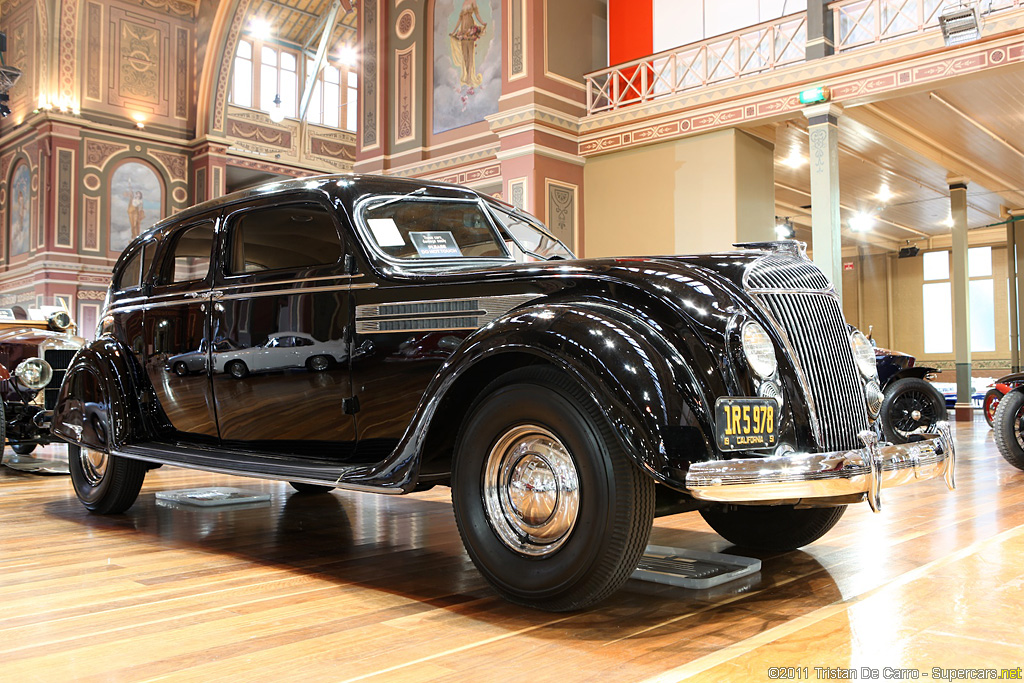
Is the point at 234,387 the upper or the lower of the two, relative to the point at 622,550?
upper

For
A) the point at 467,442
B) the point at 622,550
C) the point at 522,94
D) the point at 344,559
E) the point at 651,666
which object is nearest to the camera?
the point at 651,666

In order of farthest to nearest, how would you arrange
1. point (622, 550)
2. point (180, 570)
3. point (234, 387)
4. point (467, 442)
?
point (234, 387)
point (180, 570)
point (467, 442)
point (622, 550)

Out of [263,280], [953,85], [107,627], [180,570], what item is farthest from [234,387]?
[953,85]

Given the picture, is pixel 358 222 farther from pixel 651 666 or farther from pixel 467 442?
pixel 651 666

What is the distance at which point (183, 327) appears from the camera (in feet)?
13.1

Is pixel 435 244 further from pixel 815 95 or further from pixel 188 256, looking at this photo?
pixel 815 95

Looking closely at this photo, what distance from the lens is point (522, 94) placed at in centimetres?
1295

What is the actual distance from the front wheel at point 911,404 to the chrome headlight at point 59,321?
8.25 m

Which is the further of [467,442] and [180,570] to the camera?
[180,570]

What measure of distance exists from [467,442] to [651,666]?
3.09 ft

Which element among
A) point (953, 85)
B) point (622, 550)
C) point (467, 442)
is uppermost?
point (953, 85)

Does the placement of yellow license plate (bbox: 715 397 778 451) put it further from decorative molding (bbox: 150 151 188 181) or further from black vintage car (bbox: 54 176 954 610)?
decorative molding (bbox: 150 151 188 181)

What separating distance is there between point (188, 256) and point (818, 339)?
3087 millimetres

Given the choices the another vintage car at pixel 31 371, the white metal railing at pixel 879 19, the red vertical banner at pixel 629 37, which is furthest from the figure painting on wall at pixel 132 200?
the white metal railing at pixel 879 19
